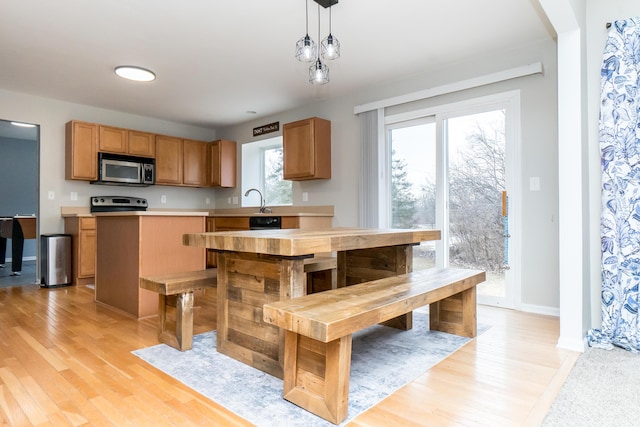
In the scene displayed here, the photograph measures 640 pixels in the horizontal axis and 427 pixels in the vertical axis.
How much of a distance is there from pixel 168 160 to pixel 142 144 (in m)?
0.44

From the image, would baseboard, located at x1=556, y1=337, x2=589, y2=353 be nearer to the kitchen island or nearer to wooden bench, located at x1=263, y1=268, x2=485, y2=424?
wooden bench, located at x1=263, y1=268, x2=485, y2=424

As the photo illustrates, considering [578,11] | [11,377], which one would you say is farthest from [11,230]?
[578,11]

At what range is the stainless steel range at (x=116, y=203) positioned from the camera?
5142 millimetres

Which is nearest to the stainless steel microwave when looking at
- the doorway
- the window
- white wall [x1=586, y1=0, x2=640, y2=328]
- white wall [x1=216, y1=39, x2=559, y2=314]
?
the window

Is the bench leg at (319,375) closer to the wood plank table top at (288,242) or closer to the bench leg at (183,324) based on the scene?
the wood plank table top at (288,242)

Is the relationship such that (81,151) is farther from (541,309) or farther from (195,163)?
(541,309)

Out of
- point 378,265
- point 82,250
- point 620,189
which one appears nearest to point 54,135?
point 82,250

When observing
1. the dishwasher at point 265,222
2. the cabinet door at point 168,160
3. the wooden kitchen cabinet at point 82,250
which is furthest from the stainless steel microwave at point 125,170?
the dishwasher at point 265,222

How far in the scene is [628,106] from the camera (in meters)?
2.35

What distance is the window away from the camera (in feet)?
19.0

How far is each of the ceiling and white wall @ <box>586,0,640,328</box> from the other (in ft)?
1.36

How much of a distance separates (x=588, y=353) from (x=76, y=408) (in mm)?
2766

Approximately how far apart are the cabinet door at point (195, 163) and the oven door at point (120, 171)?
74 centimetres

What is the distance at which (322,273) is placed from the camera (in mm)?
3285
